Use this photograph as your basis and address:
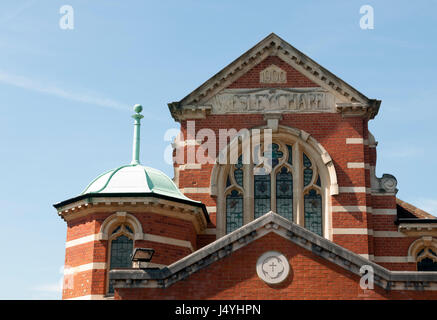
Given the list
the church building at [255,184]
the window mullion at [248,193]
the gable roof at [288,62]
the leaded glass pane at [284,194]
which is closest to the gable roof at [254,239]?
the church building at [255,184]

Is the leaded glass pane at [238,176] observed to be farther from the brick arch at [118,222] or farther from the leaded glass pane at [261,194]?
the brick arch at [118,222]

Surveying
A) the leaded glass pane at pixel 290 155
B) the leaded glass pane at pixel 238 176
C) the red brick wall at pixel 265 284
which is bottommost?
the red brick wall at pixel 265 284

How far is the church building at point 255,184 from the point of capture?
26078mm

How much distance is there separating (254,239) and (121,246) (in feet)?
23.5

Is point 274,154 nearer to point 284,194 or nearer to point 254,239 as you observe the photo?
point 284,194

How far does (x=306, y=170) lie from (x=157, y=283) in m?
11.2

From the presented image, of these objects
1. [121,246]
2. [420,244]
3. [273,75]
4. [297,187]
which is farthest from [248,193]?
[420,244]

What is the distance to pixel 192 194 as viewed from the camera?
29188 millimetres

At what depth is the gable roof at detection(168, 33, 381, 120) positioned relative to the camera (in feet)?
98.3

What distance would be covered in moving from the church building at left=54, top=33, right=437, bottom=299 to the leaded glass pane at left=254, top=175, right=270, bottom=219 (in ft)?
0.12

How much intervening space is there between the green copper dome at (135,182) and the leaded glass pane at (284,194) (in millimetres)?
3877
